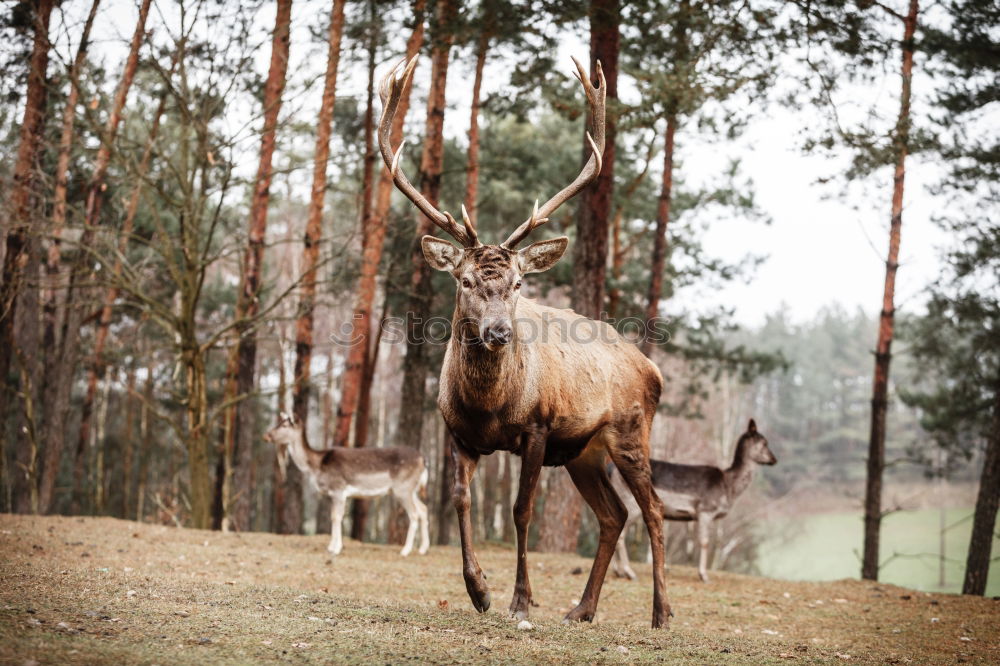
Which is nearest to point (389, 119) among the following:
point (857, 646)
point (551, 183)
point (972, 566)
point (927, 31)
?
point (857, 646)

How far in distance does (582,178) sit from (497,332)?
2035mm

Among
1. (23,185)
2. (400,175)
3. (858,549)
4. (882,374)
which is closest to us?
(400,175)

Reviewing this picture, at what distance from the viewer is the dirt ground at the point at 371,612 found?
4.25 metres

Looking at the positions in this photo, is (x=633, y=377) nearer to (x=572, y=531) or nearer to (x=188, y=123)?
(x=572, y=531)

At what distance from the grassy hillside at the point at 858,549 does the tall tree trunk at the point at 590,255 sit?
2759cm

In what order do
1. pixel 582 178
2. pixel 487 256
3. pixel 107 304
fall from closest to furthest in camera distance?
pixel 487 256 → pixel 582 178 → pixel 107 304

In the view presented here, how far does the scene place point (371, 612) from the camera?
5.64 m

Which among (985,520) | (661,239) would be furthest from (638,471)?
(661,239)

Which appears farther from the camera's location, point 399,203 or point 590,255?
point 399,203

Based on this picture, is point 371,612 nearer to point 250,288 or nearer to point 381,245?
point 250,288

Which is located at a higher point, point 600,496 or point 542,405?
point 542,405

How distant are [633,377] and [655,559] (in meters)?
1.46

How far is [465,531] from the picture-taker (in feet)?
18.3

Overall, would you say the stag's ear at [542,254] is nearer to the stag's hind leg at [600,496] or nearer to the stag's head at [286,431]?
the stag's hind leg at [600,496]
